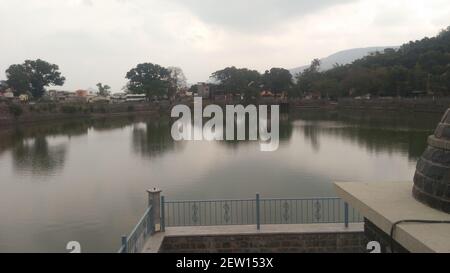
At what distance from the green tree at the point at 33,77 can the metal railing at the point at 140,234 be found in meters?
54.8

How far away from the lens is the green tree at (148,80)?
221ft

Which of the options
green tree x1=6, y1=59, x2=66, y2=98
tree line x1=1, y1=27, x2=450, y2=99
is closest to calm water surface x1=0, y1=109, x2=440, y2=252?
tree line x1=1, y1=27, x2=450, y2=99

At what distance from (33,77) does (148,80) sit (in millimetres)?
17602

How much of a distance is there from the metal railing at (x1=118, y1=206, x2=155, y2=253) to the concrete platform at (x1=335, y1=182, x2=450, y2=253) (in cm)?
271

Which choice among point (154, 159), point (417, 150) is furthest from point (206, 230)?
point (417, 150)

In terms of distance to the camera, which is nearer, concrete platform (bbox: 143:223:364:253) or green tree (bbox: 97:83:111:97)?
concrete platform (bbox: 143:223:364:253)

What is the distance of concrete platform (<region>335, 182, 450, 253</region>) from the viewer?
3.04 m

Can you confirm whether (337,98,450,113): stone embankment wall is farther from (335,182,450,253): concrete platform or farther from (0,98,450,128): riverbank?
(335,182,450,253): concrete platform

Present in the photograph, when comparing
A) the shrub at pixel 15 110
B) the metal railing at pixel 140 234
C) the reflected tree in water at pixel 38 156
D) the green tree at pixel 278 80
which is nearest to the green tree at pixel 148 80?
the green tree at pixel 278 80

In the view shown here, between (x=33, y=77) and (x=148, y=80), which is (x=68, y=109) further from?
(x=148, y=80)

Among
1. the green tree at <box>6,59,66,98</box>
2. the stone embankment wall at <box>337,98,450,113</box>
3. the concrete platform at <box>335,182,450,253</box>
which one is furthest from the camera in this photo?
the green tree at <box>6,59,66,98</box>

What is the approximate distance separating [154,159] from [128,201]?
26.6 feet

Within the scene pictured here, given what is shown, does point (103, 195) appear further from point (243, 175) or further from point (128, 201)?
point (243, 175)

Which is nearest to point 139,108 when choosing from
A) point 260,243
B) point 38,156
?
point 38,156
